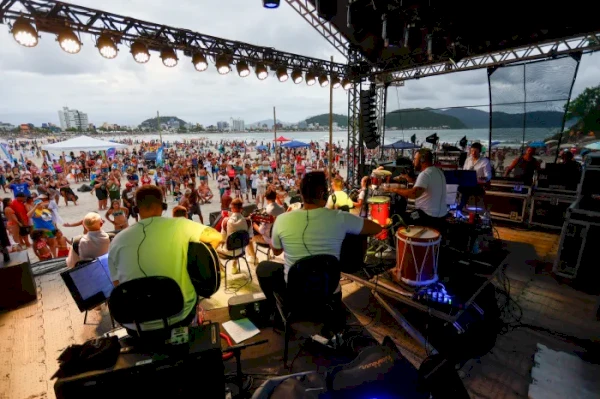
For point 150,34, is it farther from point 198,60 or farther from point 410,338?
point 410,338

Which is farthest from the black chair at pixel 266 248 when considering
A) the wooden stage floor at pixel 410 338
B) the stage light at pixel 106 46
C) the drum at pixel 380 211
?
the stage light at pixel 106 46

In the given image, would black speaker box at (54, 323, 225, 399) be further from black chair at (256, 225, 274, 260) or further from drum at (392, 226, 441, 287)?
black chair at (256, 225, 274, 260)

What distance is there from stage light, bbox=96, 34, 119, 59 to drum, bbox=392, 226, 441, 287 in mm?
7185

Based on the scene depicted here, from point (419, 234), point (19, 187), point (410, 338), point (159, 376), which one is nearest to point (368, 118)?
point (419, 234)

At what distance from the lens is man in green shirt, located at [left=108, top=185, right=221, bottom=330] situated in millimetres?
2146

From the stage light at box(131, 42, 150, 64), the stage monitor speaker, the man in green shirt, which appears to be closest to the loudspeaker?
the stage light at box(131, 42, 150, 64)

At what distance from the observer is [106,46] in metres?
6.24

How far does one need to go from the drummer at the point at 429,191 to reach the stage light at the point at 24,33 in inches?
280

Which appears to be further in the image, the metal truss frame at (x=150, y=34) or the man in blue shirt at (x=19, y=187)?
the man in blue shirt at (x=19, y=187)

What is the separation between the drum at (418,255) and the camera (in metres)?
3.19

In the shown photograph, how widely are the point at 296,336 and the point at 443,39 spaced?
303 inches

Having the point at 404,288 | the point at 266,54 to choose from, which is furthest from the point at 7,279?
the point at 266,54

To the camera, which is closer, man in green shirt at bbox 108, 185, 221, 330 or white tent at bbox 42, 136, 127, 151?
man in green shirt at bbox 108, 185, 221, 330

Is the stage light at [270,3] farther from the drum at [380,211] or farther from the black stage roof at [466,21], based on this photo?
the drum at [380,211]
